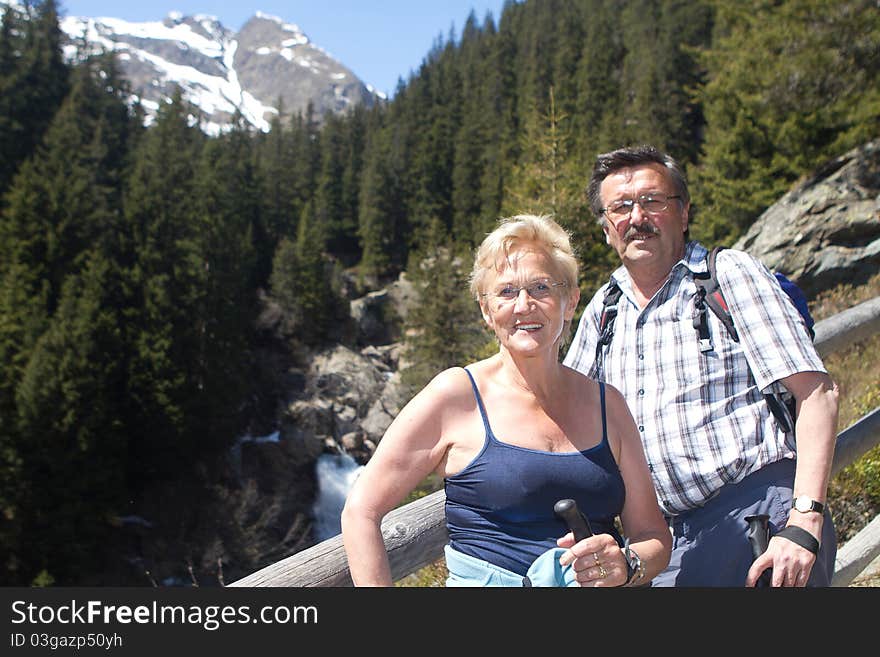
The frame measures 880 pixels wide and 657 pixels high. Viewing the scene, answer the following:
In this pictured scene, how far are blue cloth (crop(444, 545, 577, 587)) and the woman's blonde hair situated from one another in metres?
0.85

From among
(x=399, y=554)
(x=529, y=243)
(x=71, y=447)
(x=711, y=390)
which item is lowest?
(x=399, y=554)

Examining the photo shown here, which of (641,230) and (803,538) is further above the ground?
(641,230)

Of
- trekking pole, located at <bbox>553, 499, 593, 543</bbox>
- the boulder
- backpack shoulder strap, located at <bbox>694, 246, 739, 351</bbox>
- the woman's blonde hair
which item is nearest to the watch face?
backpack shoulder strap, located at <bbox>694, 246, 739, 351</bbox>

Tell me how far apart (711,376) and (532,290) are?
2.94 ft

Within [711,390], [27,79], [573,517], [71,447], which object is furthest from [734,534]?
[27,79]

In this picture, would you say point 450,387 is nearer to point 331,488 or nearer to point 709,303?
point 709,303

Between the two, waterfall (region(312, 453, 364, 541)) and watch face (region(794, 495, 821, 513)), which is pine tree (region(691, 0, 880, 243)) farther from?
waterfall (region(312, 453, 364, 541))

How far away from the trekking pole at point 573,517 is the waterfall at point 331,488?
31.2 meters

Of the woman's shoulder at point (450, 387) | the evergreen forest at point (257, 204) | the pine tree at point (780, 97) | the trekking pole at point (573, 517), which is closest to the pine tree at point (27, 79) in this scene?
the evergreen forest at point (257, 204)

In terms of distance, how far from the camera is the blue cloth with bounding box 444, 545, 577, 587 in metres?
1.88

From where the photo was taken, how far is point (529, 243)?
7.02 feet

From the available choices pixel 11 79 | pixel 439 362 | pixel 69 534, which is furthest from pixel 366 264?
pixel 69 534

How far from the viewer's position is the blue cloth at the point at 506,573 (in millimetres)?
1880

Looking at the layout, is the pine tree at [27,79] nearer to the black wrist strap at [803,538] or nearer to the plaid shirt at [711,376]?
the plaid shirt at [711,376]
